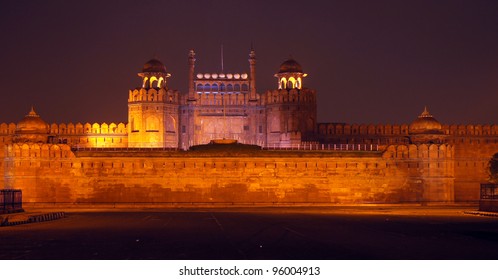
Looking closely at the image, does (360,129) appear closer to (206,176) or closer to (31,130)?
(206,176)

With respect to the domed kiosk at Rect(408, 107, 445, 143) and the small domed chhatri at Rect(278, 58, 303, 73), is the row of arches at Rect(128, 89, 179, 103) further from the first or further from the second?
the domed kiosk at Rect(408, 107, 445, 143)

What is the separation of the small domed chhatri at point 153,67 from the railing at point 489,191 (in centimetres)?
3263

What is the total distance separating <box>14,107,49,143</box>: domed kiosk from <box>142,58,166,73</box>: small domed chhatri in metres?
13.7

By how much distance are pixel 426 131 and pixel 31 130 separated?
27.7 m

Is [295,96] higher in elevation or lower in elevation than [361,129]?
higher

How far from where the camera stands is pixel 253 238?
86.1ft

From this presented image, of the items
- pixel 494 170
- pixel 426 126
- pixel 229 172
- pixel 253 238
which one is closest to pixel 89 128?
pixel 229 172

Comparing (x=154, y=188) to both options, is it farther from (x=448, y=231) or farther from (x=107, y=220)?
(x=448, y=231)

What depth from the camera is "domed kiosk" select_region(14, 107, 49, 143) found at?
5628cm

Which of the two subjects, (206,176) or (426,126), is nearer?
(206,176)

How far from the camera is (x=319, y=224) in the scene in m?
33.3

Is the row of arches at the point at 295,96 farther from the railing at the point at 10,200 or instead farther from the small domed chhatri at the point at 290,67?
the railing at the point at 10,200

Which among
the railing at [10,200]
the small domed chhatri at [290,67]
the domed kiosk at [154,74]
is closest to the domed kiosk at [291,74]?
the small domed chhatri at [290,67]

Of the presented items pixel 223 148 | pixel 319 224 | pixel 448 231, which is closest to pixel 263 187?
pixel 223 148
